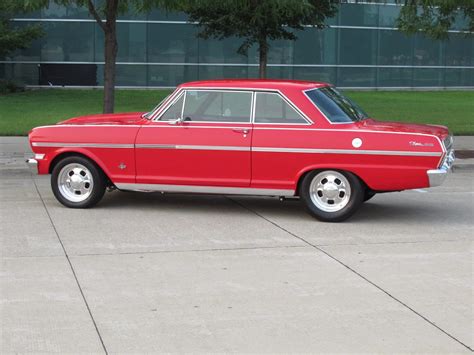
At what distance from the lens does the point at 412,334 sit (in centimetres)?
534

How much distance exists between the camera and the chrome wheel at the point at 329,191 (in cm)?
918

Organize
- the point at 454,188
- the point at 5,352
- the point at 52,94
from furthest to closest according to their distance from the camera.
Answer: the point at 52,94, the point at 454,188, the point at 5,352

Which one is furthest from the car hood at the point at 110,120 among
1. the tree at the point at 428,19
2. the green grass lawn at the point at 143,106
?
the tree at the point at 428,19

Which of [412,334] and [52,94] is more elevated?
[52,94]

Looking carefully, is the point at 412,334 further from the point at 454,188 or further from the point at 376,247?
the point at 454,188

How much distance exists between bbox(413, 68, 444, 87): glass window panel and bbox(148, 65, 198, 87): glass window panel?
38.0 feet

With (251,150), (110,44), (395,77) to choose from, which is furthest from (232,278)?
(395,77)

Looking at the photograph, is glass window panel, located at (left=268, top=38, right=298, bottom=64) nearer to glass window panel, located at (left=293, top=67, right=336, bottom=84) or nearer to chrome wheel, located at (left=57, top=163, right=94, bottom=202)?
glass window panel, located at (left=293, top=67, right=336, bottom=84)

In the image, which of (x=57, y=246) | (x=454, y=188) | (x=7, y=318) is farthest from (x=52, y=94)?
(x=7, y=318)

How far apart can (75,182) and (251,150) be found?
89.7 inches

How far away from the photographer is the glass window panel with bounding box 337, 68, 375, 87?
39219mm

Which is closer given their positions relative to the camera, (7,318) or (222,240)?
(7,318)

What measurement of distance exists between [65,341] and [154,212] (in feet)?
15.2

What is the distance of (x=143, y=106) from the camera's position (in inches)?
1056
